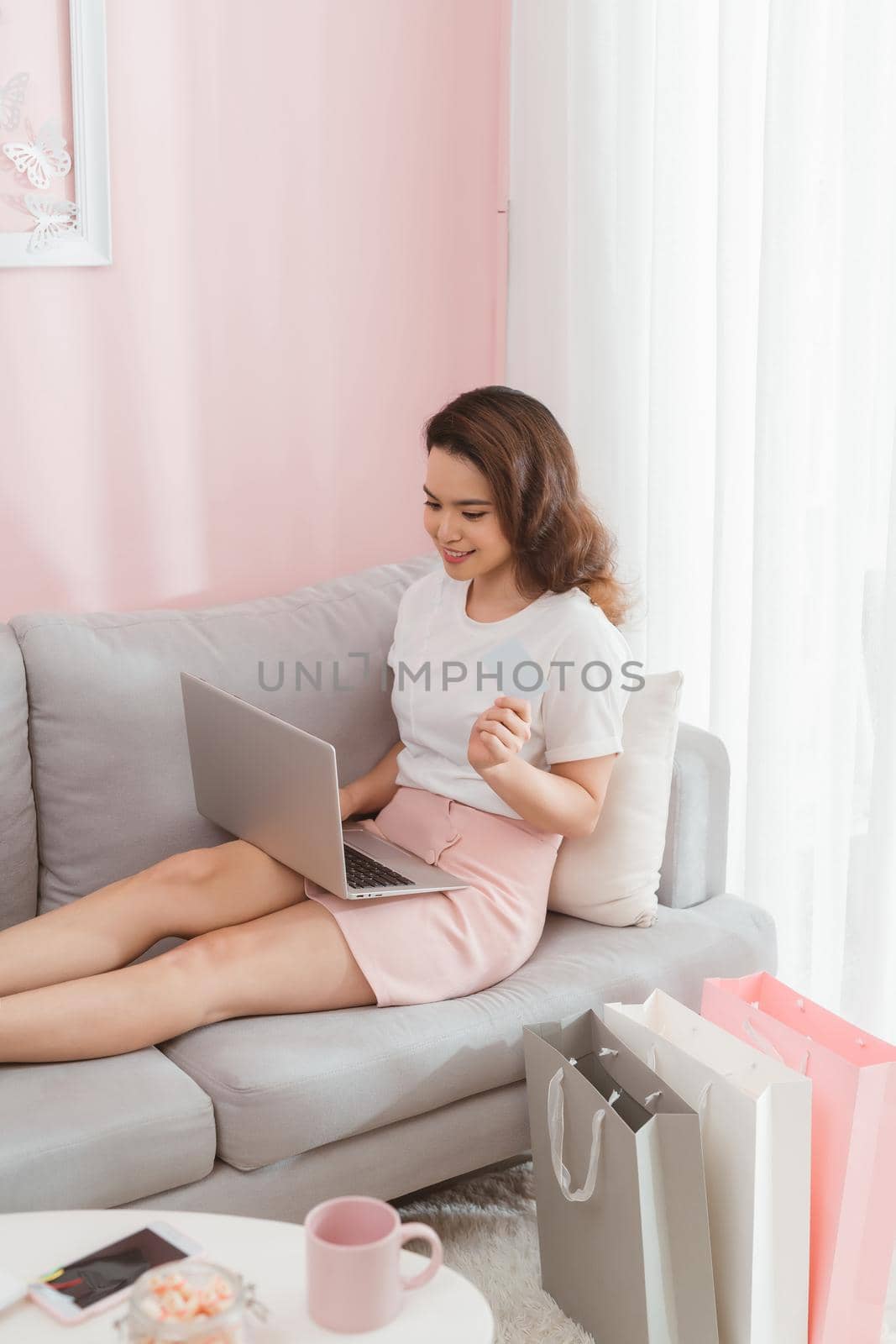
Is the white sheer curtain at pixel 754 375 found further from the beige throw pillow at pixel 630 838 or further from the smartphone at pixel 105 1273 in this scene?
the smartphone at pixel 105 1273

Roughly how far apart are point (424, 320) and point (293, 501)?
46 cm

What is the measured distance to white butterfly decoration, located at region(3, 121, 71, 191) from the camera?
2.06 meters

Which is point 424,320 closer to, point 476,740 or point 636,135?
point 636,135

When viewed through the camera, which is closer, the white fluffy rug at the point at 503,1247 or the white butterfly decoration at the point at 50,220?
the white fluffy rug at the point at 503,1247

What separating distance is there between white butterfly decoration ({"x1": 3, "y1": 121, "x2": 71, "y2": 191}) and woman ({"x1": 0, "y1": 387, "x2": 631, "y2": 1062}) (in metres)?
0.76

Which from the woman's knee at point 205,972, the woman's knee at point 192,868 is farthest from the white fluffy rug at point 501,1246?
the woman's knee at point 192,868

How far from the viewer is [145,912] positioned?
5.92ft

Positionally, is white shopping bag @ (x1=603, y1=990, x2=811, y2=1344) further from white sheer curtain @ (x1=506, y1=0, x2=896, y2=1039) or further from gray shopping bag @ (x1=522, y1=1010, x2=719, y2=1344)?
white sheer curtain @ (x1=506, y1=0, x2=896, y2=1039)

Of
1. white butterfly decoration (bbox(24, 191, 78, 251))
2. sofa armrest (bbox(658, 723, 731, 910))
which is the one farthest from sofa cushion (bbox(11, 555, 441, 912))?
white butterfly decoration (bbox(24, 191, 78, 251))

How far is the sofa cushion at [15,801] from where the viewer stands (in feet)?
6.22

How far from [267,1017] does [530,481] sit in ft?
2.72

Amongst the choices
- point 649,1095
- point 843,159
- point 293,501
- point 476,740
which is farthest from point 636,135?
point 649,1095

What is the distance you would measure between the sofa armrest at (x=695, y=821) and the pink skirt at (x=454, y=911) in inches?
10.1

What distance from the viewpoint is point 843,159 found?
1917mm
